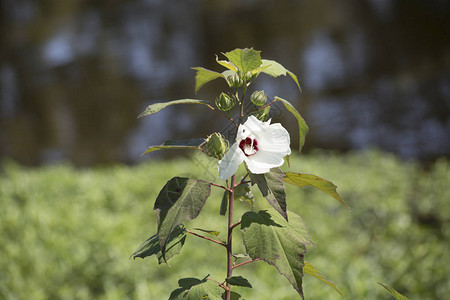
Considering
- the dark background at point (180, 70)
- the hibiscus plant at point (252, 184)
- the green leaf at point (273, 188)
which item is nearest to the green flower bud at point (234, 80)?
the hibiscus plant at point (252, 184)

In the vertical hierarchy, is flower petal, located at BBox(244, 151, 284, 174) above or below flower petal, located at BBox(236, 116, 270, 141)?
below

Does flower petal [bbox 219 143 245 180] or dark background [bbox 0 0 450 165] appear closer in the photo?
flower petal [bbox 219 143 245 180]

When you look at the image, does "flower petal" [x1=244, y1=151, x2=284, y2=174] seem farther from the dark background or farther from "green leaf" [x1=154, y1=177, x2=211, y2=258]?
the dark background

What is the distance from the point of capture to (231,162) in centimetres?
37

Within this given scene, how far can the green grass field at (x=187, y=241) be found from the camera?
4.86 ft

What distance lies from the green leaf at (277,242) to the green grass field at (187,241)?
78 mm

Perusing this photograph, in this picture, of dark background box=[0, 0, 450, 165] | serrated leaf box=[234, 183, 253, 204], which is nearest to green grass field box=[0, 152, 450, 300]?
serrated leaf box=[234, 183, 253, 204]

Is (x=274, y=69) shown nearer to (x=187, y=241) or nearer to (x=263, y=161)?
(x=263, y=161)

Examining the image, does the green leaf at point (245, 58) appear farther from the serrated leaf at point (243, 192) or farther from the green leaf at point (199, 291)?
the green leaf at point (199, 291)

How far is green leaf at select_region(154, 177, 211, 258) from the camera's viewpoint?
0.37 metres

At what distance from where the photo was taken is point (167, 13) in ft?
24.0

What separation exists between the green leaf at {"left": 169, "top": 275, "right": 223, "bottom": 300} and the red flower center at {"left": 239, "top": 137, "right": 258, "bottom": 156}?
0.49ft

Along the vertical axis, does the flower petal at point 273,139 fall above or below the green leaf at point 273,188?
above

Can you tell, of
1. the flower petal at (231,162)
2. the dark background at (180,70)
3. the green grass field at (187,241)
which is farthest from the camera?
the dark background at (180,70)
